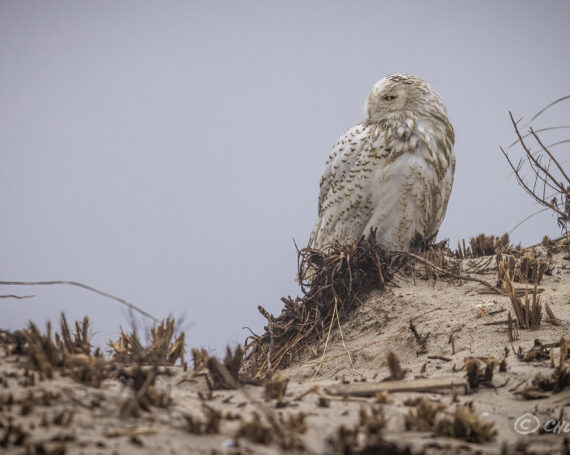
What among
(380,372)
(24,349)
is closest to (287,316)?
(380,372)

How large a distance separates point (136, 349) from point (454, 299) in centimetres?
268

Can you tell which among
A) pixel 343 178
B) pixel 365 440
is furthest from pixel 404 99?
pixel 365 440

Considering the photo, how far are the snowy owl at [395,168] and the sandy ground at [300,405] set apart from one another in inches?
52.6

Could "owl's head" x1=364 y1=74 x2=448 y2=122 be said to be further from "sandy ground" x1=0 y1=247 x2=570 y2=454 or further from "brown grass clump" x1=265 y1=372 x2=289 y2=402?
"brown grass clump" x1=265 y1=372 x2=289 y2=402

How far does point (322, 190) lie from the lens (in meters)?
5.85

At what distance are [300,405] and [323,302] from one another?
2.33 metres

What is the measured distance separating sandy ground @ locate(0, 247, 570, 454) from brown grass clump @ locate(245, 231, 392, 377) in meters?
0.52

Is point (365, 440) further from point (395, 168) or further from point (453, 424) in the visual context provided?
point (395, 168)

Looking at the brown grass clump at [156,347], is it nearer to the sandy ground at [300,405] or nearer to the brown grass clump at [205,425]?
the sandy ground at [300,405]

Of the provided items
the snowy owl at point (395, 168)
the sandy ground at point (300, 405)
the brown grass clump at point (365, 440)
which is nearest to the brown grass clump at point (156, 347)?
the sandy ground at point (300, 405)

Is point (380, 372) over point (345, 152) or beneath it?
beneath

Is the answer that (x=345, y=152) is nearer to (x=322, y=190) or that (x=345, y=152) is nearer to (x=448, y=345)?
(x=322, y=190)

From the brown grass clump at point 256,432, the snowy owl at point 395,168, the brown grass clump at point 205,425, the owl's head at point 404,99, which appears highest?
the owl's head at point 404,99

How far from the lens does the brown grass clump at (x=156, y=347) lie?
298 cm
